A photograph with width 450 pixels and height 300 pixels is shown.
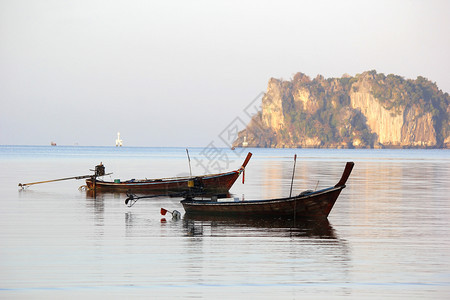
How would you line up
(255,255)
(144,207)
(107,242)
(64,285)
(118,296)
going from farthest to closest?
1. (144,207)
2. (107,242)
3. (255,255)
4. (64,285)
5. (118,296)

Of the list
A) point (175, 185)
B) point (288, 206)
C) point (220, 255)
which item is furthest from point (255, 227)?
point (175, 185)

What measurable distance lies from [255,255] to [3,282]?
264 inches

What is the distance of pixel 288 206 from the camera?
2484 centimetres

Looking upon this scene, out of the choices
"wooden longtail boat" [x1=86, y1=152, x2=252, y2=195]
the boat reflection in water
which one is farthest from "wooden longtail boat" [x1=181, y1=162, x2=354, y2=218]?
"wooden longtail boat" [x1=86, y1=152, x2=252, y2=195]

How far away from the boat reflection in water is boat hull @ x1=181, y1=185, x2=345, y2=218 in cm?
23

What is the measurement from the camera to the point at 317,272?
15438 mm

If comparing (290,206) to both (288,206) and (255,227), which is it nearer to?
(288,206)

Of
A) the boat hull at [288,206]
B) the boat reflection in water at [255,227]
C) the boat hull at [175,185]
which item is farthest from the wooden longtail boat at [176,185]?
the boat hull at [288,206]

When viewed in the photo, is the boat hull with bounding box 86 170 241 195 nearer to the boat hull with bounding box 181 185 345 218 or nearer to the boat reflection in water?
the boat reflection in water

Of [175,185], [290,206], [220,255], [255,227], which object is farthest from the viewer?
[175,185]

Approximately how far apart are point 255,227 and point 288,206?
6.41 feet

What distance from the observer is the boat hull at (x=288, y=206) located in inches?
971

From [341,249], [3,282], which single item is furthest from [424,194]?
[3,282]

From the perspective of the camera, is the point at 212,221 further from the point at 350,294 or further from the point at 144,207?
the point at 350,294
